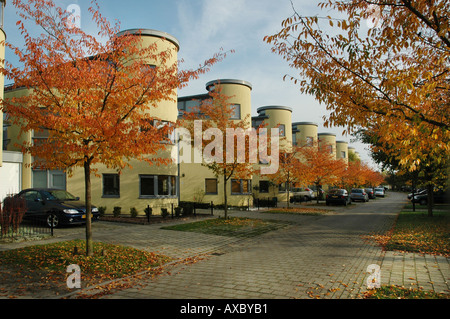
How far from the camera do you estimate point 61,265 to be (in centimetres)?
710

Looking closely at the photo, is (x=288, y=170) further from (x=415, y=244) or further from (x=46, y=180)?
(x=46, y=180)

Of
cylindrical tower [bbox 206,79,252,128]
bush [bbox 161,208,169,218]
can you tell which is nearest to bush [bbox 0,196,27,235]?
bush [bbox 161,208,169,218]

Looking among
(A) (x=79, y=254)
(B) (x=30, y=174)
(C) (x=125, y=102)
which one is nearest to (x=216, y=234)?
(A) (x=79, y=254)

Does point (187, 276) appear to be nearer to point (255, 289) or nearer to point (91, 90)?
point (255, 289)

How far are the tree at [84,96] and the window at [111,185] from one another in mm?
10579

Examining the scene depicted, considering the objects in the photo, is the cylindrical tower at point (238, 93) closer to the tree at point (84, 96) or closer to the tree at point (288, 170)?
the tree at point (288, 170)

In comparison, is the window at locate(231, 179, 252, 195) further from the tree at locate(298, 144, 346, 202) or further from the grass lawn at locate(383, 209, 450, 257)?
the grass lawn at locate(383, 209, 450, 257)

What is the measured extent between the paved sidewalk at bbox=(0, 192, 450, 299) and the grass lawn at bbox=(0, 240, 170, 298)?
2.44ft

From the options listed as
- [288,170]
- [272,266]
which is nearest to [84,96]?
[272,266]

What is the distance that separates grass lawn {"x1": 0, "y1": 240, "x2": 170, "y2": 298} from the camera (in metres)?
5.94

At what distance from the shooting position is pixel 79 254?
7953 millimetres

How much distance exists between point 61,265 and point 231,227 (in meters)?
7.74

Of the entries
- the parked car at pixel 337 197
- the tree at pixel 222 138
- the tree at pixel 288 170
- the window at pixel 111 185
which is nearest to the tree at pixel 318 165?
the tree at pixel 288 170

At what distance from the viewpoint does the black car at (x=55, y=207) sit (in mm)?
12552
